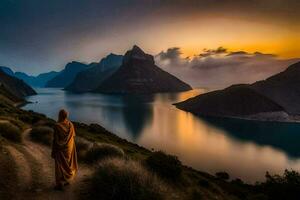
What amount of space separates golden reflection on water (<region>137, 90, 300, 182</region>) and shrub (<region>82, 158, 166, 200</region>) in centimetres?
5804

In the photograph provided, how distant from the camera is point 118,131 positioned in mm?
120062

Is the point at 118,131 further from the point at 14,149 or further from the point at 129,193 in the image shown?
the point at 129,193

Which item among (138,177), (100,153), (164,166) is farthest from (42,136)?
(138,177)

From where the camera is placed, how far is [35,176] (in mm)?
14156

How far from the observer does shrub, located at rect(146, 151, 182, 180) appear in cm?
2045

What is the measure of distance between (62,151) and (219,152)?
84847 millimetres

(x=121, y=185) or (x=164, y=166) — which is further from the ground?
(x=121, y=185)

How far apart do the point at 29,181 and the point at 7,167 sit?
107 inches

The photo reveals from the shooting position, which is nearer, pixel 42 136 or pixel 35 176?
pixel 35 176

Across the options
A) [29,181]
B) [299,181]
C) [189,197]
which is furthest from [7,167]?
[299,181]

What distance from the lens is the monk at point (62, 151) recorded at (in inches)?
489

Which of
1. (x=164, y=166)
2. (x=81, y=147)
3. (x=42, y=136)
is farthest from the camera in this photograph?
(x=42, y=136)

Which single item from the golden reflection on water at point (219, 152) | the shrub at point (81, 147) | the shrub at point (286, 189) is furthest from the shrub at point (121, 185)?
the golden reflection on water at point (219, 152)

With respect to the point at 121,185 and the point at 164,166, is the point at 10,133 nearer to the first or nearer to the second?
the point at 164,166
